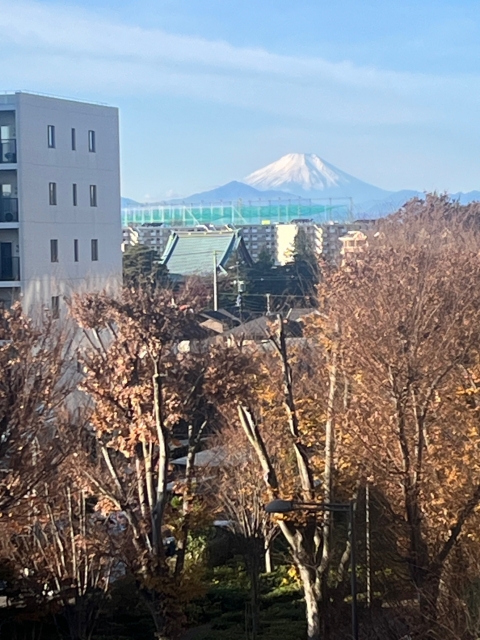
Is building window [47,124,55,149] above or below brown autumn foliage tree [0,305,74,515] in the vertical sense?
above

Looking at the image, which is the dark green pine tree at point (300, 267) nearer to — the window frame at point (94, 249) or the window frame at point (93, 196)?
the window frame at point (94, 249)

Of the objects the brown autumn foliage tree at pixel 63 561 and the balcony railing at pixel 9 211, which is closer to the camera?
the brown autumn foliage tree at pixel 63 561

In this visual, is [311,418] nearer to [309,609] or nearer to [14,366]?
[309,609]

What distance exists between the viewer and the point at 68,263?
26.3m

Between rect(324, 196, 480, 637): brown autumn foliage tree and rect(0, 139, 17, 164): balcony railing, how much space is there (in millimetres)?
15215

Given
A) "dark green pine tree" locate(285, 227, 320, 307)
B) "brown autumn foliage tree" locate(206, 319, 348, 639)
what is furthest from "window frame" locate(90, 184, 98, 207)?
"brown autumn foliage tree" locate(206, 319, 348, 639)

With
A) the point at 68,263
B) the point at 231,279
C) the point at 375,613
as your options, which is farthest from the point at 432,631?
the point at 231,279

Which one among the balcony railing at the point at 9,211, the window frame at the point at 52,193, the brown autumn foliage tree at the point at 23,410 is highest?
the window frame at the point at 52,193

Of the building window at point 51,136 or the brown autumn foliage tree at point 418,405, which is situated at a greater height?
the building window at point 51,136

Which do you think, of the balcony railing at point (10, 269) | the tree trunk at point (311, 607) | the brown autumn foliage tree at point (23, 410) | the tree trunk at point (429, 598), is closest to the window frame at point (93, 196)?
the balcony railing at point (10, 269)

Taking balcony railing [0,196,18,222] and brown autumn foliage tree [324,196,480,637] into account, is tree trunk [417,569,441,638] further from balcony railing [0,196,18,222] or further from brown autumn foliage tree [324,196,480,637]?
balcony railing [0,196,18,222]

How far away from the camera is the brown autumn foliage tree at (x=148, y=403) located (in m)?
11.4

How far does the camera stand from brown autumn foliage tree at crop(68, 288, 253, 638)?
11.4 m

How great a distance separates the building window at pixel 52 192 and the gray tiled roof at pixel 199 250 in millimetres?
28448
